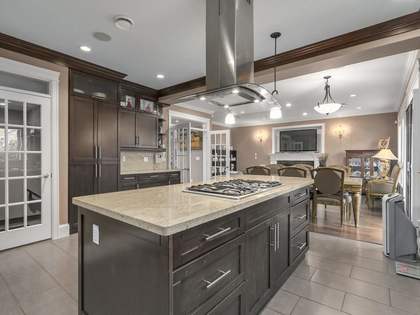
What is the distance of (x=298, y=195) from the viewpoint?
2.33 m

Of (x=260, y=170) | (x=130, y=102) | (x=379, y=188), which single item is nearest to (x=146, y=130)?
(x=130, y=102)

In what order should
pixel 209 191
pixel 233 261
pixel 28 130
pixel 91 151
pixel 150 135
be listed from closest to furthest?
pixel 233 261
pixel 209 191
pixel 28 130
pixel 91 151
pixel 150 135

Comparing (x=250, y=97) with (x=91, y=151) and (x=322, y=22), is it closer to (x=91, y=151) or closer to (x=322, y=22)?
(x=322, y=22)

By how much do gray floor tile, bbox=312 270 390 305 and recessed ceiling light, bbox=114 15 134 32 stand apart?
324 cm

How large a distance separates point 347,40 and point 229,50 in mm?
1674

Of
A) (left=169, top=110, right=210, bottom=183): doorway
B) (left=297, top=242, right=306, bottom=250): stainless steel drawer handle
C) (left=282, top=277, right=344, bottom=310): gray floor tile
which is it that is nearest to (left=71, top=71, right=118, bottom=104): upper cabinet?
(left=169, top=110, right=210, bottom=183): doorway

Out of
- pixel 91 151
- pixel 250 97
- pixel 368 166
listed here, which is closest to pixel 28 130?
pixel 91 151

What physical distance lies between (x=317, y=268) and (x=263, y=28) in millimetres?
2689

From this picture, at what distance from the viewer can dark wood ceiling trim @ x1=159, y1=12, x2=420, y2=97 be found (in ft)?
7.61

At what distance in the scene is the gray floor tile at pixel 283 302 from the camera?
5.71 feet

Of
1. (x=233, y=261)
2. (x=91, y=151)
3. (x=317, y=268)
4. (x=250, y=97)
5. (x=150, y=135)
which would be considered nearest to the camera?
(x=233, y=261)

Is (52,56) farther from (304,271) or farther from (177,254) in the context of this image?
(304,271)

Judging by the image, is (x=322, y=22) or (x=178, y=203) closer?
(x=178, y=203)

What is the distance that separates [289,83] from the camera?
14.8ft
